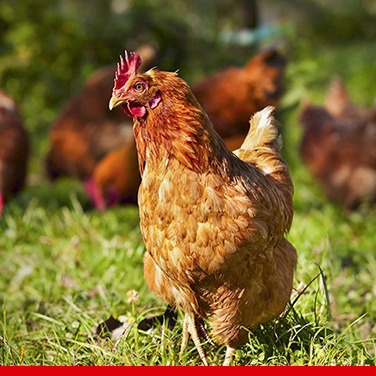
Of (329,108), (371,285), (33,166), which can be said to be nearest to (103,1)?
(33,166)

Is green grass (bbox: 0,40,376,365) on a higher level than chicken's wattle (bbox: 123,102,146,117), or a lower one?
lower

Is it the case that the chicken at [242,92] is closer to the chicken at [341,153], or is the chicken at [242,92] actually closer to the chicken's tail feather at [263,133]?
the chicken at [341,153]

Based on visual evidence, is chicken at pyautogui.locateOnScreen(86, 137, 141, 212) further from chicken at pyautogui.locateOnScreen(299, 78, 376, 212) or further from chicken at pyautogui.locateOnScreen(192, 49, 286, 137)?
chicken at pyautogui.locateOnScreen(299, 78, 376, 212)

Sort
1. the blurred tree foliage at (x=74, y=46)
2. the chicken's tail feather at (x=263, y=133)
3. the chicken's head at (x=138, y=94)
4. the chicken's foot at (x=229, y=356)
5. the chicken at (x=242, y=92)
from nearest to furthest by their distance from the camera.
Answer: the chicken's head at (x=138, y=94), the chicken's foot at (x=229, y=356), the chicken's tail feather at (x=263, y=133), the chicken at (x=242, y=92), the blurred tree foliage at (x=74, y=46)

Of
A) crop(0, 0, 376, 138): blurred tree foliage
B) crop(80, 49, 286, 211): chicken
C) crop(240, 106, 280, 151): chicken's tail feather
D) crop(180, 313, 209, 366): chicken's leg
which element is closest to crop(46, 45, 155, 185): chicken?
crop(80, 49, 286, 211): chicken

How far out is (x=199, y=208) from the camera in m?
2.27

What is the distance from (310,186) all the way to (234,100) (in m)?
1.81

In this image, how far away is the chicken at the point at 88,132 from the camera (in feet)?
21.6

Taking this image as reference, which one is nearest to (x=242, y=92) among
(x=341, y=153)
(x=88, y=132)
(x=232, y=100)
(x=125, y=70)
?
(x=232, y=100)

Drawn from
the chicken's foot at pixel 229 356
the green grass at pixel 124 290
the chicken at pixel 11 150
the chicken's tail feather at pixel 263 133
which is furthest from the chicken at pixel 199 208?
the chicken at pixel 11 150

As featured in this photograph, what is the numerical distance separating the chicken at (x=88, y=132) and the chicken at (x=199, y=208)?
4181 millimetres

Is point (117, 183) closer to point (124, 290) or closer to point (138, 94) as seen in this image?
point (124, 290)

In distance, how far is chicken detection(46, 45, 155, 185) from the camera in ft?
21.6

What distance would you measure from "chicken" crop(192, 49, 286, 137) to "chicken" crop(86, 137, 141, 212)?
3.20 feet
